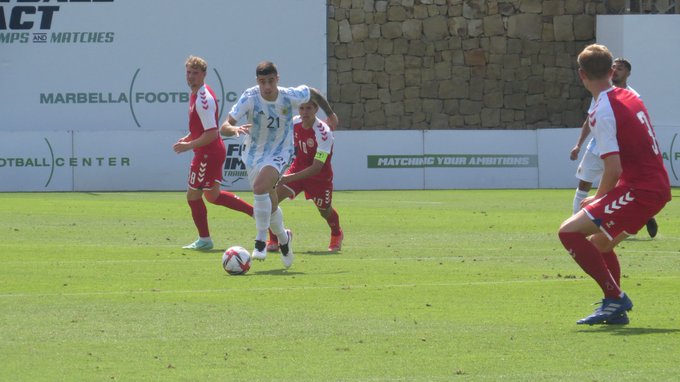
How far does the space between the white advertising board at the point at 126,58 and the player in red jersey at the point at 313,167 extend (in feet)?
59.7

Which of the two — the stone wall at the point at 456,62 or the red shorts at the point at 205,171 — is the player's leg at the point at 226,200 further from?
the stone wall at the point at 456,62

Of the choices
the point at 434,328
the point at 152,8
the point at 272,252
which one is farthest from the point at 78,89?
the point at 434,328

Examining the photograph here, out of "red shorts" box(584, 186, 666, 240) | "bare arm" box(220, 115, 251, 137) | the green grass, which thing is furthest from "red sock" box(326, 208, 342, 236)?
"red shorts" box(584, 186, 666, 240)

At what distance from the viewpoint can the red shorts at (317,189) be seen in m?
16.4

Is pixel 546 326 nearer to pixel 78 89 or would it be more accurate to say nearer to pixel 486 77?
pixel 78 89

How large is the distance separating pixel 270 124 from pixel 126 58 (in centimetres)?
2206

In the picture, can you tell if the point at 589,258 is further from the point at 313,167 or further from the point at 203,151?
the point at 203,151

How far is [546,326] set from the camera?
9266 mm

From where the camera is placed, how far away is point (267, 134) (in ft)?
46.0

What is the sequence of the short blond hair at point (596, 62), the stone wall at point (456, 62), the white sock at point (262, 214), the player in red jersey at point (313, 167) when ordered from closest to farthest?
1. the short blond hair at point (596, 62)
2. the white sock at point (262, 214)
3. the player in red jersey at point (313, 167)
4. the stone wall at point (456, 62)

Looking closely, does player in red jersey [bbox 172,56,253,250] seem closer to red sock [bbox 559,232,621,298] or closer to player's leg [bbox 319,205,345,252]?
player's leg [bbox 319,205,345,252]

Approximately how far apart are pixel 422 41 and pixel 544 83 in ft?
12.5

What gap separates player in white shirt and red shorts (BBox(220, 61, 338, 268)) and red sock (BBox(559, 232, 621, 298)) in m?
4.83

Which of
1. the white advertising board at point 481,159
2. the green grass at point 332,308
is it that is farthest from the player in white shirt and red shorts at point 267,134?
the white advertising board at point 481,159
